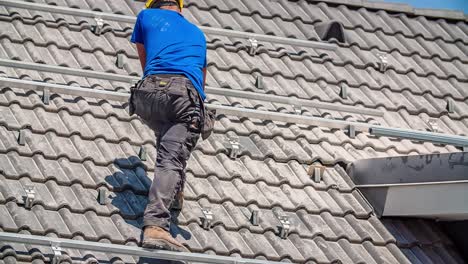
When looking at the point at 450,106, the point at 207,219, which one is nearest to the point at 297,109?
the point at 450,106

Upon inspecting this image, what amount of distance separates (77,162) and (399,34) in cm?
429

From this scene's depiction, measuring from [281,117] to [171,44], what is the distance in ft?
4.85

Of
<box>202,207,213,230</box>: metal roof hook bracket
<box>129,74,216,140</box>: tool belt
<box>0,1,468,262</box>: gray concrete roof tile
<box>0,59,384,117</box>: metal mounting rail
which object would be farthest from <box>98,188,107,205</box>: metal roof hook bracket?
<box>0,59,384,117</box>: metal mounting rail

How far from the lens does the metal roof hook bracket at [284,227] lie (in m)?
10.1

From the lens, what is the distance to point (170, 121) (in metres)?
9.99


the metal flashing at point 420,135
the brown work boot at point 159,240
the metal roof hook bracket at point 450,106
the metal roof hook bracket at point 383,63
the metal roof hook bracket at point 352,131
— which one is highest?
the metal roof hook bracket at point 383,63

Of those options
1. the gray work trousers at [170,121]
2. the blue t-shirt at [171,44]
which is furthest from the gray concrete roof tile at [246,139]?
the blue t-shirt at [171,44]

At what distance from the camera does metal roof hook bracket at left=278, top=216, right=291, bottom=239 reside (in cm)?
1012

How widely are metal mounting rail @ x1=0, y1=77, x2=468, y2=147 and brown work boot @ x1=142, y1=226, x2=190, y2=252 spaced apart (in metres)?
1.82

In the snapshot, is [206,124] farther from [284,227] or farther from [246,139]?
[246,139]

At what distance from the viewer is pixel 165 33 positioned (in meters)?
10.3

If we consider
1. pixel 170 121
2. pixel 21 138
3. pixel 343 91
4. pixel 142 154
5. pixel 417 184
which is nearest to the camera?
pixel 170 121

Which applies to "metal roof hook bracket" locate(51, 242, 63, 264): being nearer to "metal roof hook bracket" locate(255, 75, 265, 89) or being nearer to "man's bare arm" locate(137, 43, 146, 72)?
"man's bare arm" locate(137, 43, 146, 72)

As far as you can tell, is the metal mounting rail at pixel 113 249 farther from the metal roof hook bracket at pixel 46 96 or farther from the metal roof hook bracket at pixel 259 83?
the metal roof hook bracket at pixel 259 83
